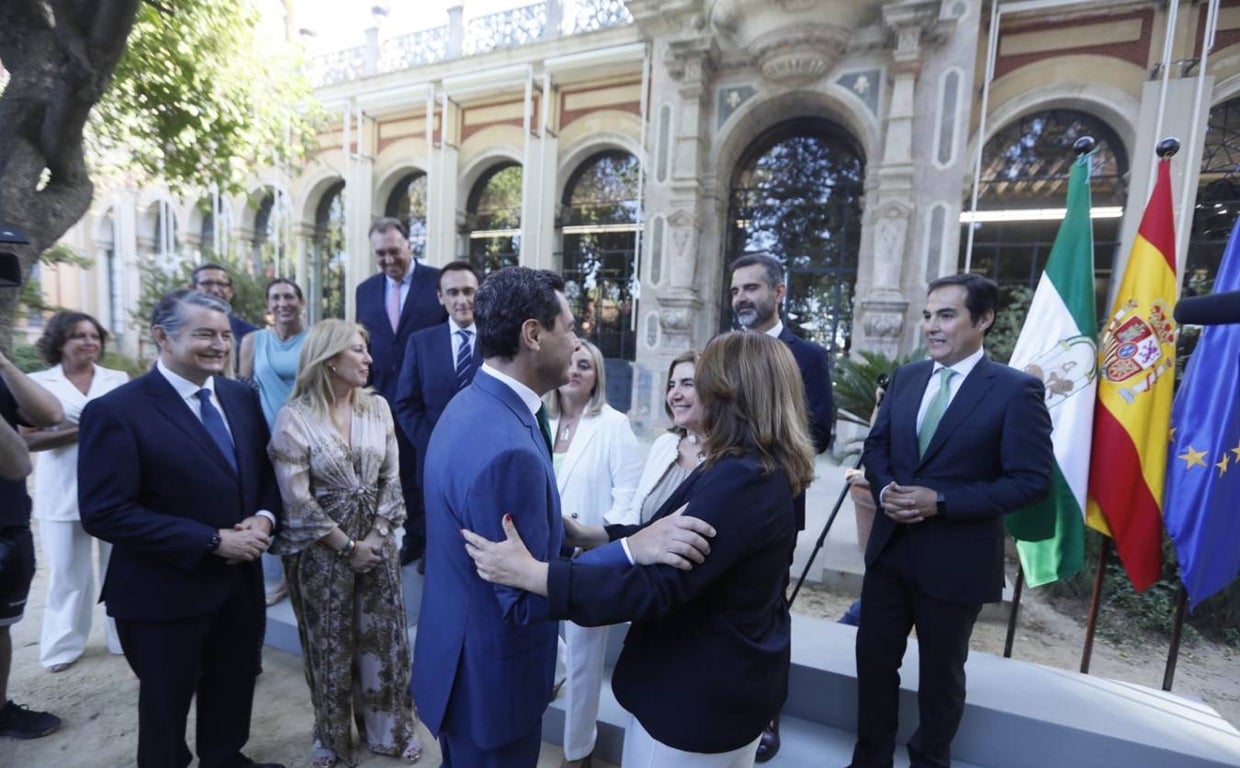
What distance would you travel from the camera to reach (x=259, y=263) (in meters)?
15.2

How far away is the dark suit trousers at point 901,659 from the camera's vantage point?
2033mm

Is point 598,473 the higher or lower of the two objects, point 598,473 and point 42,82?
the lower

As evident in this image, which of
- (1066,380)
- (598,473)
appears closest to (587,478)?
(598,473)

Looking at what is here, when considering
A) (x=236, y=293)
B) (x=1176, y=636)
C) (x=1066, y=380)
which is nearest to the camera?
(x=1176, y=636)

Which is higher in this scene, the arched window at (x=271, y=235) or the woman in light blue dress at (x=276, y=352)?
the arched window at (x=271, y=235)

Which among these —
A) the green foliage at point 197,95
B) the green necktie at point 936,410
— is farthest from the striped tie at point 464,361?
the green foliage at point 197,95

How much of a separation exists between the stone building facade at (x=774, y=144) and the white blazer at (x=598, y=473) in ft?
21.0

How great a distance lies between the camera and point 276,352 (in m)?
3.25

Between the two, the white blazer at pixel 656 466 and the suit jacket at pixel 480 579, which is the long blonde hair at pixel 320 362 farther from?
the white blazer at pixel 656 466

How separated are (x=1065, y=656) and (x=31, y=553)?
18.2 ft

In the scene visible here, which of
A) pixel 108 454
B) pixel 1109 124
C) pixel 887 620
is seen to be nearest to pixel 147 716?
pixel 108 454

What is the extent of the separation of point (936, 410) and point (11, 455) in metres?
3.29

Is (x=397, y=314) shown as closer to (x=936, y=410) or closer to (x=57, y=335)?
(x=57, y=335)

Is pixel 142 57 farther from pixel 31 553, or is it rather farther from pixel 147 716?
pixel 147 716
